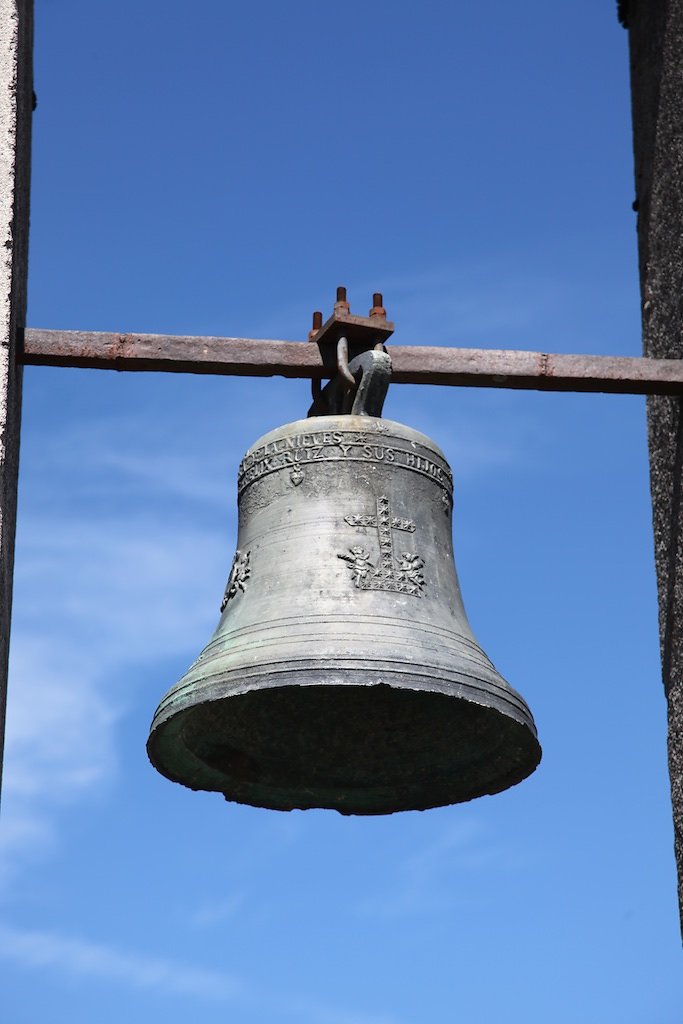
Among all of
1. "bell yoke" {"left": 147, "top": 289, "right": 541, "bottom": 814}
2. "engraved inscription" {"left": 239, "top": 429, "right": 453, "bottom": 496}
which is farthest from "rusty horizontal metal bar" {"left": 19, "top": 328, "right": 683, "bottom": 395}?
"engraved inscription" {"left": 239, "top": 429, "right": 453, "bottom": 496}

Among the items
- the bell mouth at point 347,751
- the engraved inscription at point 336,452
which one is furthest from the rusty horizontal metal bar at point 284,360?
the bell mouth at point 347,751

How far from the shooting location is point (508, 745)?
3816 mm

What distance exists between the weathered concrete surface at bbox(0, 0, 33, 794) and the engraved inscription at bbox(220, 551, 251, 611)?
431 millimetres

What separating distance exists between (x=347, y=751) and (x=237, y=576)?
43cm

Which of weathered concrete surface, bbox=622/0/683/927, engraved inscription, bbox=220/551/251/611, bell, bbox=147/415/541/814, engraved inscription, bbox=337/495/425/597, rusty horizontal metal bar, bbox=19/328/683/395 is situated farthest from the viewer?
weathered concrete surface, bbox=622/0/683/927

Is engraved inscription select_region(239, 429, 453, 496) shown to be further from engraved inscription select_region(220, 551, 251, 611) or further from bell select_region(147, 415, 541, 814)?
engraved inscription select_region(220, 551, 251, 611)

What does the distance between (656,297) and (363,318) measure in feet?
3.31

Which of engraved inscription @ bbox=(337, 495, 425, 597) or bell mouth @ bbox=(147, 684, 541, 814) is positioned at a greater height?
engraved inscription @ bbox=(337, 495, 425, 597)

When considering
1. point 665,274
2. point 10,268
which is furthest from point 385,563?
point 665,274

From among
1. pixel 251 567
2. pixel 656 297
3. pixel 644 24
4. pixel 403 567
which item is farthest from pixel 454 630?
pixel 644 24

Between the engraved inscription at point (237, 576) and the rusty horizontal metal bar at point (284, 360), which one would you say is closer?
the engraved inscription at point (237, 576)

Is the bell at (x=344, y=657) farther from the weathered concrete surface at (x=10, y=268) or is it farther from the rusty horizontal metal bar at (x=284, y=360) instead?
the weathered concrete surface at (x=10, y=268)

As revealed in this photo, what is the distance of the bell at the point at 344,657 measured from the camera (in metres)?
3.51

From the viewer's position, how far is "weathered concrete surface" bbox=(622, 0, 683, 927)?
4.39 m
